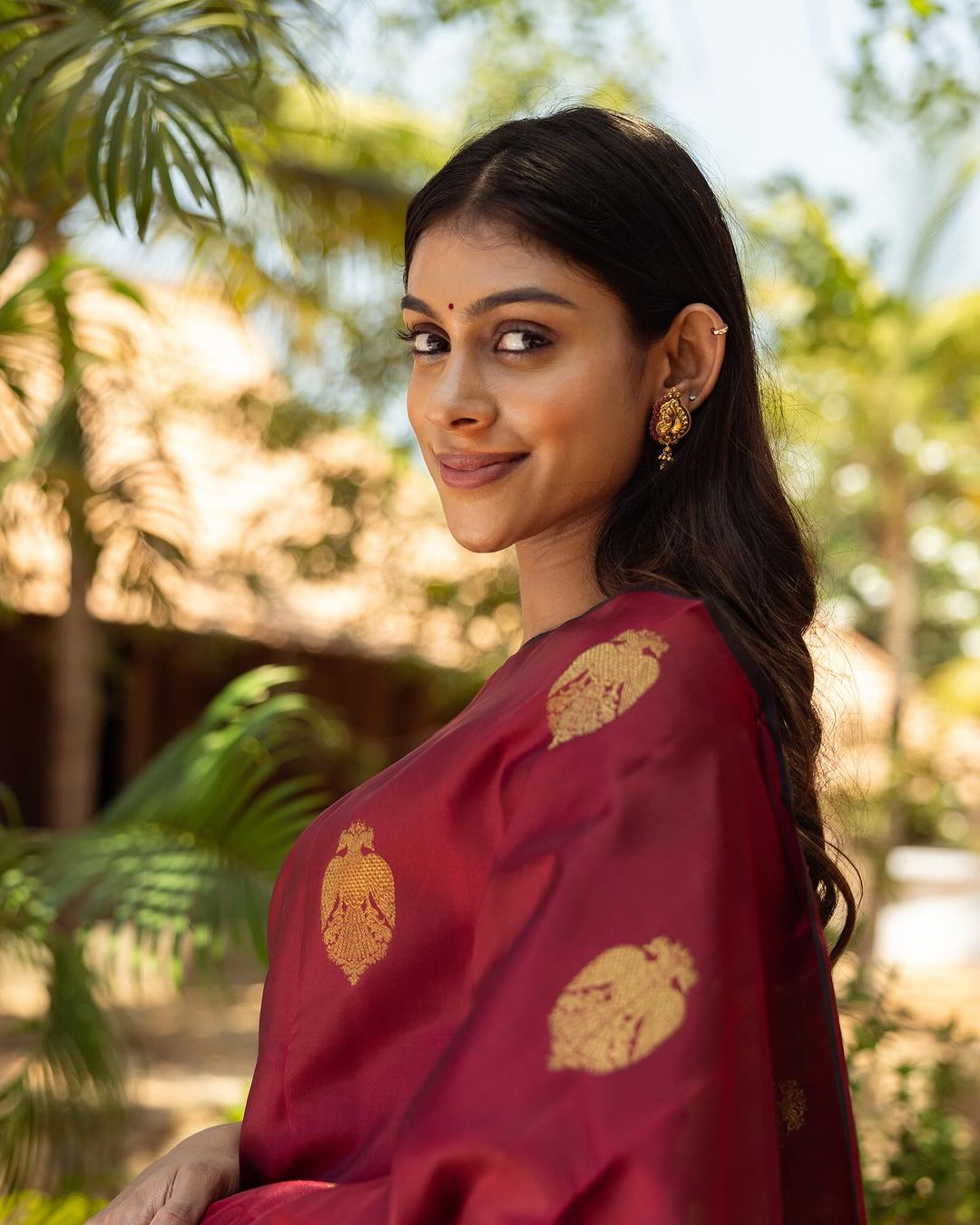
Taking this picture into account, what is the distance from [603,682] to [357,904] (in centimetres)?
31

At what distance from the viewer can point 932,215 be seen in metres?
8.01

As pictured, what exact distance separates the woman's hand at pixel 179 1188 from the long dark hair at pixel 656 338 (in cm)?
60

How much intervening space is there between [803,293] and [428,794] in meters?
4.80

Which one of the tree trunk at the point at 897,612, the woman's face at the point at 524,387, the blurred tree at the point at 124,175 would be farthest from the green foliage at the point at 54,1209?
the tree trunk at the point at 897,612

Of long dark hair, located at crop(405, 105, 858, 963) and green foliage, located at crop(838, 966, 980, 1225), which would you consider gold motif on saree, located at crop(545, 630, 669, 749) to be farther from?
green foliage, located at crop(838, 966, 980, 1225)

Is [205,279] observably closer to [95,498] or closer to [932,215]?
[95,498]

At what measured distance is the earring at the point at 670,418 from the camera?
1.31m

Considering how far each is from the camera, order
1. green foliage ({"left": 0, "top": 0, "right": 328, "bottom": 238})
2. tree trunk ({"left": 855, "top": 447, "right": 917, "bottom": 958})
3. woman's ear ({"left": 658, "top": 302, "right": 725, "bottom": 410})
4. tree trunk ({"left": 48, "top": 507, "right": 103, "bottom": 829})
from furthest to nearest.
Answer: tree trunk ({"left": 855, "top": 447, "right": 917, "bottom": 958}) < tree trunk ({"left": 48, "top": 507, "right": 103, "bottom": 829}) < green foliage ({"left": 0, "top": 0, "right": 328, "bottom": 238}) < woman's ear ({"left": 658, "top": 302, "right": 725, "bottom": 410})

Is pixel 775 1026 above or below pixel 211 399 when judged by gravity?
below

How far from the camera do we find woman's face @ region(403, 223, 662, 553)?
1244 millimetres

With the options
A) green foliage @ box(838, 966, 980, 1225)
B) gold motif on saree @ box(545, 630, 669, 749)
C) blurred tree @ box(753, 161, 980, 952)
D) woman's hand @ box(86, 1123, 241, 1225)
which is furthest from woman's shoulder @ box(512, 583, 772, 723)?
blurred tree @ box(753, 161, 980, 952)

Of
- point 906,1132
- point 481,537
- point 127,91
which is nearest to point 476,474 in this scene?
point 481,537

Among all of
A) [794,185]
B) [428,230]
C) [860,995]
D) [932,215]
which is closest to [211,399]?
[794,185]

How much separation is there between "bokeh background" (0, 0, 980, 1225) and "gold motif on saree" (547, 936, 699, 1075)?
1.81 ft
